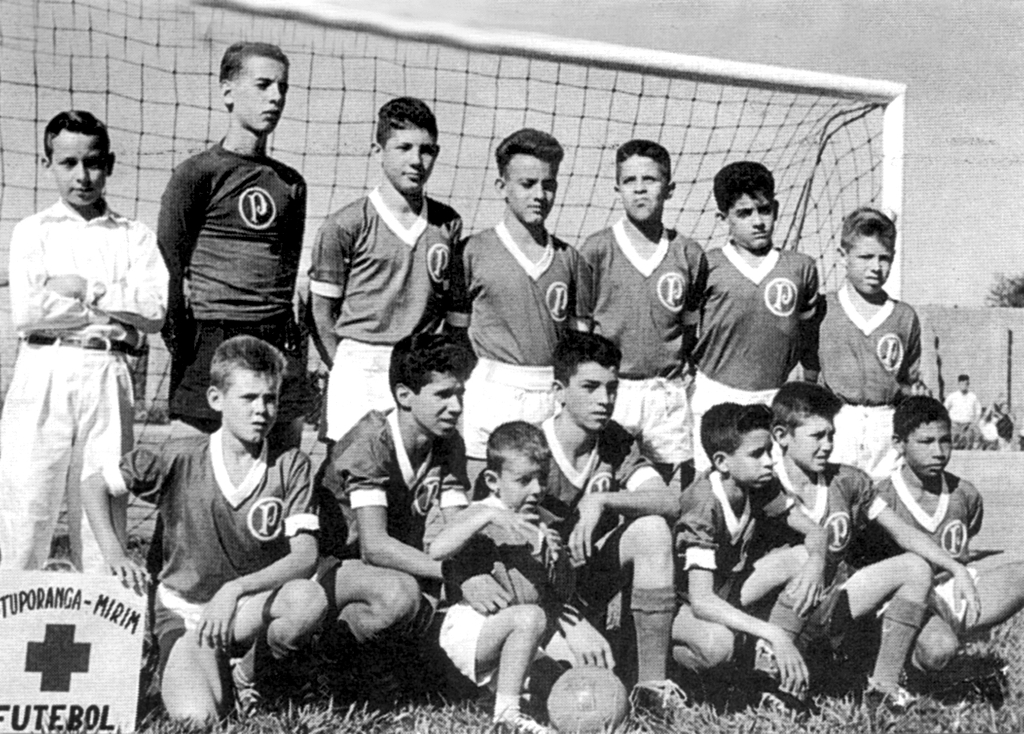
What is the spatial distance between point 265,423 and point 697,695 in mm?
1325

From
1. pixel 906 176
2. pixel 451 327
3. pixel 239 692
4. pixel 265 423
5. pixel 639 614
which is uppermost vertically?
pixel 906 176

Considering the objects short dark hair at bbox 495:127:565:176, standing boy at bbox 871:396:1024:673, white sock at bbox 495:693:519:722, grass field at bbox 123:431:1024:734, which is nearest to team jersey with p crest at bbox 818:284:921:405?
standing boy at bbox 871:396:1024:673

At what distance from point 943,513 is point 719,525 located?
698 mm

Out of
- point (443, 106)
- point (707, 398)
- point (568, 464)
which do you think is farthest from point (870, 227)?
point (443, 106)

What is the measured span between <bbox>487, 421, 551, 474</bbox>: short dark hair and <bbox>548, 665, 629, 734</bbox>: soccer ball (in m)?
0.55

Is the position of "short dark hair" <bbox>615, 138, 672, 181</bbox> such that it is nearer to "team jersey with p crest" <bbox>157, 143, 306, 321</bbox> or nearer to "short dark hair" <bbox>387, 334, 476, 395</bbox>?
"short dark hair" <bbox>387, 334, 476, 395</bbox>

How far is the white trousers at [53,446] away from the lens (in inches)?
108

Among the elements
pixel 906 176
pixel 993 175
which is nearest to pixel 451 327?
pixel 906 176

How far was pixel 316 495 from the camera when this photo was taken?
9.14 ft

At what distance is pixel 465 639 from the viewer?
8.84ft

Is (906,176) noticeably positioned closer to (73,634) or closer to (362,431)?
(362,431)

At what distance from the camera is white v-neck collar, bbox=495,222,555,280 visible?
3.03 metres

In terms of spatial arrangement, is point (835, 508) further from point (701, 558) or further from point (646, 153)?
point (646, 153)

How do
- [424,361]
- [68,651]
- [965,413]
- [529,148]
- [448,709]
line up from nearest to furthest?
1. [68,651]
2. [448,709]
3. [424,361]
4. [529,148]
5. [965,413]
